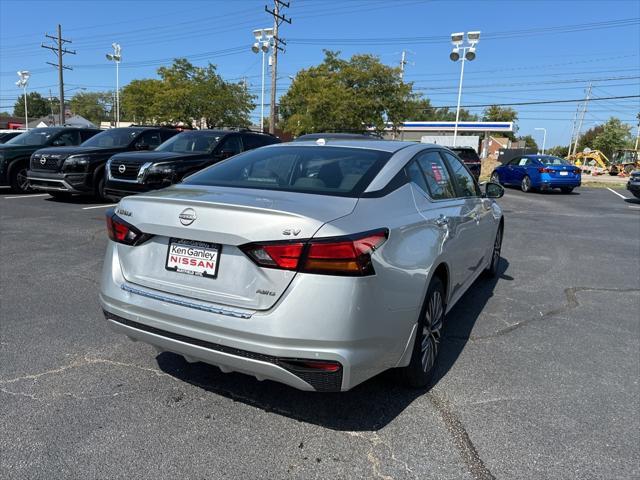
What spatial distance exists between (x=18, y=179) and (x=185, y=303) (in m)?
12.5

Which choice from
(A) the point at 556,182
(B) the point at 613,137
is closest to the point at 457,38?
(A) the point at 556,182

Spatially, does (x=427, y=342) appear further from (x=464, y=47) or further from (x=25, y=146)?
(x=464, y=47)

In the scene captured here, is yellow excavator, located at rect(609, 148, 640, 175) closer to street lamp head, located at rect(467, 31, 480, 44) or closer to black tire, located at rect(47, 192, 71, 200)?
street lamp head, located at rect(467, 31, 480, 44)

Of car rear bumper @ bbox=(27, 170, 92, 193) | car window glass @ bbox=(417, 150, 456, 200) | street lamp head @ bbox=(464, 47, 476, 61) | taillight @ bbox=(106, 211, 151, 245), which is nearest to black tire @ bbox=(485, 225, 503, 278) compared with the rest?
car window glass @ bbox=(417, 150, 456, 200)

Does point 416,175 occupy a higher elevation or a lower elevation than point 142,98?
lower

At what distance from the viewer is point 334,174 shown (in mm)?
3238

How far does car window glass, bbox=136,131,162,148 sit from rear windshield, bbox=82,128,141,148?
6.9 inches

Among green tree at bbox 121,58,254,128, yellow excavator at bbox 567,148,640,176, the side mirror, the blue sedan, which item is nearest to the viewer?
the side mirror

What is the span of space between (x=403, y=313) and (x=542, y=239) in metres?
7.56

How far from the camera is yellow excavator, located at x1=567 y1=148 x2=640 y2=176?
44.4 m

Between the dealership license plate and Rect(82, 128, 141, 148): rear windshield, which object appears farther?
Rect(82, 128, 141, 148): rear windshield

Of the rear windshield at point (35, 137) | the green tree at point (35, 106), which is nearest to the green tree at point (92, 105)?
the green tree at point (35, 106)

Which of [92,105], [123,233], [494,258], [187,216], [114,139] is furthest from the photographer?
[92,105]

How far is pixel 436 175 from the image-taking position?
12.8 feet
